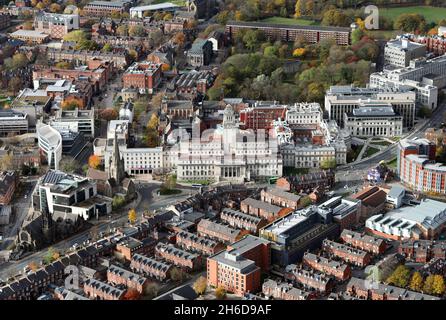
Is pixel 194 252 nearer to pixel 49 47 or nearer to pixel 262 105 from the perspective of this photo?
pixel 262 105

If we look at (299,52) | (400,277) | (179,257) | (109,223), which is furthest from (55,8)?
(400,277)

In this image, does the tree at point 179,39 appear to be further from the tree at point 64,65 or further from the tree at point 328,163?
the tree at point 328,163

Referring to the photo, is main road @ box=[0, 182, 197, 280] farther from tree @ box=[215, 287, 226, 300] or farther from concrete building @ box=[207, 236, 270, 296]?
tree @ box=[215, 287, 226, 300]

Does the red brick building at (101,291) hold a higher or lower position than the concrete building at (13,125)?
lower

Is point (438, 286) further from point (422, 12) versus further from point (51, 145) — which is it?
point (422, 12)

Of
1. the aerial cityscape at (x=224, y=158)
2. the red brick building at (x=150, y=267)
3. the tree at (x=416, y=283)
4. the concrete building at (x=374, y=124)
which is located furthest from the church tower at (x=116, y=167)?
the tree at (x=416, y=283)

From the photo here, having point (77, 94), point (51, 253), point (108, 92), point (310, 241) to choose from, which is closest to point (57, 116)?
point (77, 94)

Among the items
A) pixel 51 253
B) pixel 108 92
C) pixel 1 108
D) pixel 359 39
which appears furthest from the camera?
pixel 359 39
